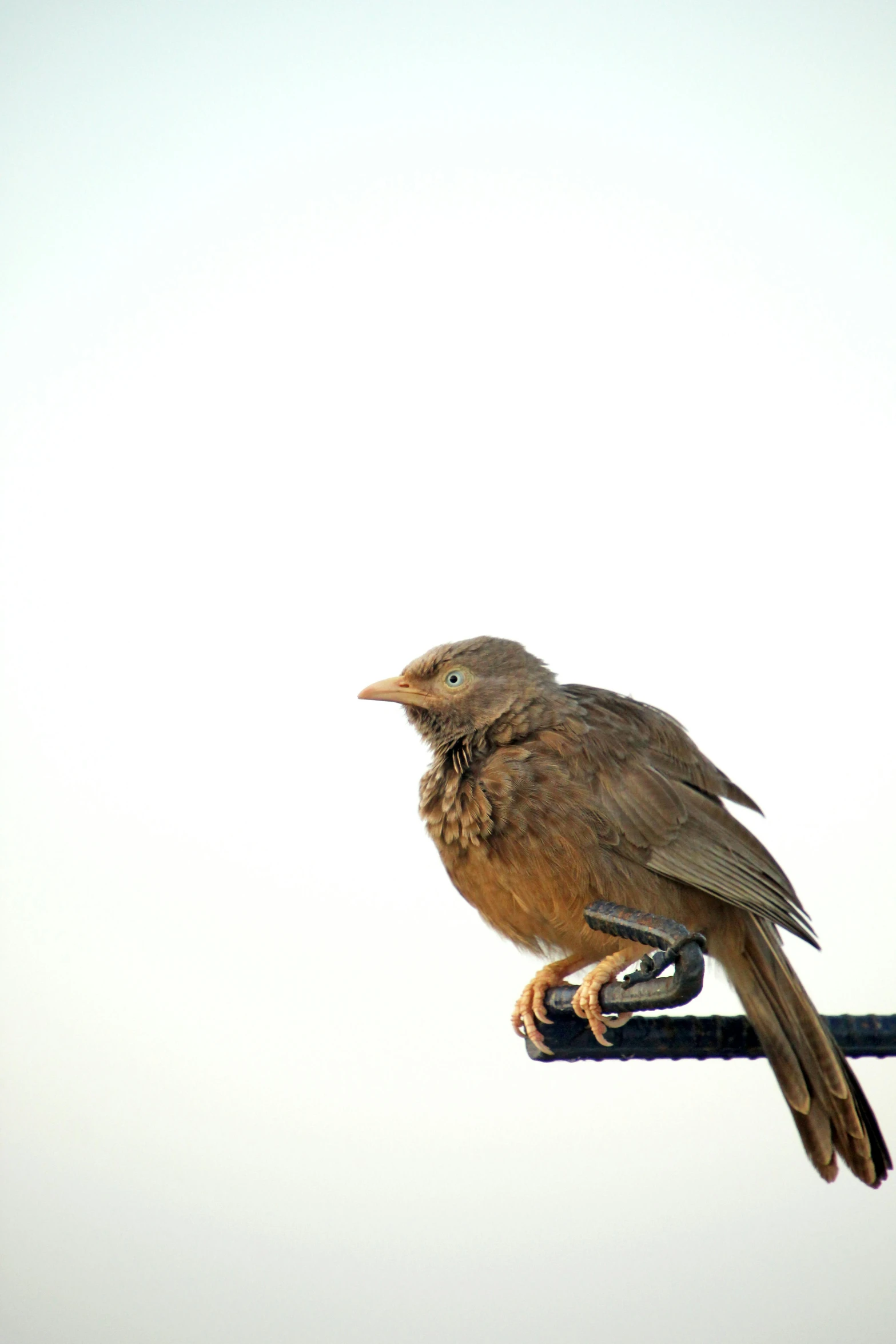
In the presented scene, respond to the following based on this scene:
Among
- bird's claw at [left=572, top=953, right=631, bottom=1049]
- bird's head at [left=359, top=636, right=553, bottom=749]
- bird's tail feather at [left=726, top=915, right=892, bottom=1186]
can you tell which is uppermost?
bird's head at [left=359, top=636, right=553, bottom=749]

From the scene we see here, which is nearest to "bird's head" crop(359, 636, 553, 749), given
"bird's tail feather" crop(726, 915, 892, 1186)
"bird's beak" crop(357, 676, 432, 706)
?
"bird's beak" crop(357, 676, 432, 706)

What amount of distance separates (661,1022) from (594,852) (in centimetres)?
50

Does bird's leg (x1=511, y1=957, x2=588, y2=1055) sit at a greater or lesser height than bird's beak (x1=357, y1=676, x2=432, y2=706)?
lesser

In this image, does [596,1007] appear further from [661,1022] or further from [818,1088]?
[818,1088]

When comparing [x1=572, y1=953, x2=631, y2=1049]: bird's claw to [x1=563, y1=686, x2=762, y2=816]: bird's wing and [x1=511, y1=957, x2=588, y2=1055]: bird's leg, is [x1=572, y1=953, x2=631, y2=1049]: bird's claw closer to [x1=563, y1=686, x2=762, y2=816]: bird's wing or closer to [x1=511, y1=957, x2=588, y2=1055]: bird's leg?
[x1=511, y1=957, x2=588, y2=1055]: bird's leg

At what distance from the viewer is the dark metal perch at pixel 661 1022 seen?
1.89m

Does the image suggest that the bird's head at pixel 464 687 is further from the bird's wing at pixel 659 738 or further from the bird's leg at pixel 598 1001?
the bird's leg at pixel 598 1001

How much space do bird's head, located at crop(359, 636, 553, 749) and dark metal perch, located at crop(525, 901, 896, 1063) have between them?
0.72 meters

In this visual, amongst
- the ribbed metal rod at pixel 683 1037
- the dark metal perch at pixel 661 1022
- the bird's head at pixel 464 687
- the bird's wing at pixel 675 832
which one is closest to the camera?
the dark metal perch at pixel 661 1022

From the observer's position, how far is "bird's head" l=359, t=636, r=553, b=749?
10.0 feet

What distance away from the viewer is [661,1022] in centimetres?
234

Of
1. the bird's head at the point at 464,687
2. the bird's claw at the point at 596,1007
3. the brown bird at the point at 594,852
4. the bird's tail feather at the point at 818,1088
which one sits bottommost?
the bird's tail feather at the point at 818,1088

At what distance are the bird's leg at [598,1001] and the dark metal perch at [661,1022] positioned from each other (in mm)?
21

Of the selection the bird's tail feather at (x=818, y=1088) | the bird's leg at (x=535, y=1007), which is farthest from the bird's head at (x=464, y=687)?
the bird's tail feather at (x=818, y=1088)
